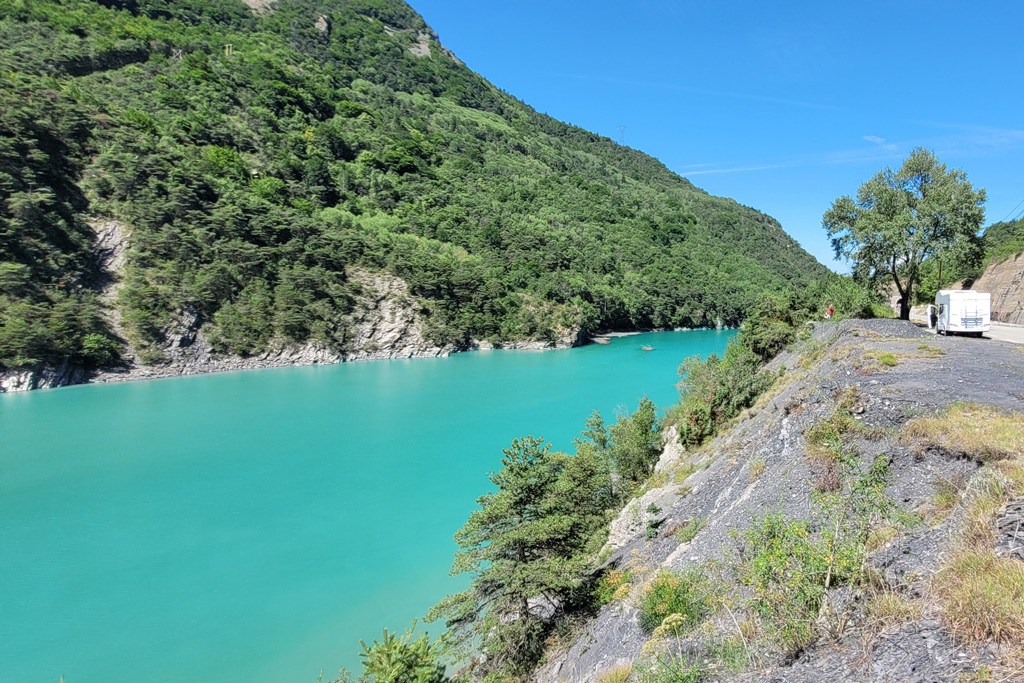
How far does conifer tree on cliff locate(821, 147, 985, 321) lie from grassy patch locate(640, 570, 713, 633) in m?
16.0

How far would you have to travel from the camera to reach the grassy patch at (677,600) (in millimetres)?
6708

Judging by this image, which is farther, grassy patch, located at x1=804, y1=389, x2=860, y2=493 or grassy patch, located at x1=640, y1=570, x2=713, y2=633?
grassy patch, located at x1=804, y1=389, x2=860, y2=493

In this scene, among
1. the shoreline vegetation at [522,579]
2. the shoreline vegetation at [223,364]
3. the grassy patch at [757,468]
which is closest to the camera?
the shoreline vegetation at [522,579]

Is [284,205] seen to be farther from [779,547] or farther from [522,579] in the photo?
[779,547]

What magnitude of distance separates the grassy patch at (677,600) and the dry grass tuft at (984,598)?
308cm

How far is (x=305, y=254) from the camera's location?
61469 millimetres

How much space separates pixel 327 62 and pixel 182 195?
91.8 meters

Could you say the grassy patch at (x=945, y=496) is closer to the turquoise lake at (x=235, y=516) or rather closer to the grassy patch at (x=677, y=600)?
the grassy patch at (x=677, y=600)

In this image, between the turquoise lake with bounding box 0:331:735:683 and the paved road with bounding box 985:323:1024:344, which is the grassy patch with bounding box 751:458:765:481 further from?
the paved road with bounding box 985:323:1024:344

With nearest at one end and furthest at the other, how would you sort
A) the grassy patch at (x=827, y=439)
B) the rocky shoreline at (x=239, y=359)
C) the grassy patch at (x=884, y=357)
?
the grassy patch at (x=827, y=439), the grassy patch at (x=884, y=357), the rocky shoreline at (x=239, y=359)

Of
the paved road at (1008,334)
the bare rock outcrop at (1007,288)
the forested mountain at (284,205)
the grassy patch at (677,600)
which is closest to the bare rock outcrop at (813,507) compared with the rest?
the grassy patch at (677,600)

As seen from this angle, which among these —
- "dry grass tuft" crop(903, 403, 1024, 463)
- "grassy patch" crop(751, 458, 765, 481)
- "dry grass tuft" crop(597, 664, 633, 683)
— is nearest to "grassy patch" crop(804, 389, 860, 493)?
"grassy patch" crop(751, 458, 765, 481)

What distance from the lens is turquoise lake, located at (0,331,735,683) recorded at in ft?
40.7

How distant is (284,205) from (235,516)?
2345 inches
